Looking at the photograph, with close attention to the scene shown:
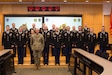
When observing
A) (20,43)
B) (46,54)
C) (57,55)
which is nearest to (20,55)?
(20,43)

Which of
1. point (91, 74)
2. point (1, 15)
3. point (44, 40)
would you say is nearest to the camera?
point (91, 74)

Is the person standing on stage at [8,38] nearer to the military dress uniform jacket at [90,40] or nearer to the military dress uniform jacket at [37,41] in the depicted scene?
the military dress uniform jacket at [37,41]

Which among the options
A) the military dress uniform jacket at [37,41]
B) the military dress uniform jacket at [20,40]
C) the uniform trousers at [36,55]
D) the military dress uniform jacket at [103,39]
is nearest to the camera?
the military dress uniform jacket at [37,41]

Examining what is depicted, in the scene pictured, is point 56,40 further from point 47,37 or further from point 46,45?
point 46,45

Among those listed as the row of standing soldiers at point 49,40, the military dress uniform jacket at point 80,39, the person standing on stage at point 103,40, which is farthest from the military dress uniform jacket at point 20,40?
the person standing on stage at point 103,40

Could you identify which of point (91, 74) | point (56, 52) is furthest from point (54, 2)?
point (91, 74)

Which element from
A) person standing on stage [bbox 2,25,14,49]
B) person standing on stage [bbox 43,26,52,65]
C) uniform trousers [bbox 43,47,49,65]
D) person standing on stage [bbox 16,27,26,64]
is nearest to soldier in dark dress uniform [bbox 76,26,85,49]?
person standing on stage [bbox 43,26,52,65]

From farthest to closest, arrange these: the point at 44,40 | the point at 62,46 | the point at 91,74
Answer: the point at 62,46, the point at 44,40, the point at 91,74

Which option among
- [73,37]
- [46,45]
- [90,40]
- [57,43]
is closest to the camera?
[46,45]

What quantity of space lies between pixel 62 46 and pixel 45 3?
390cm

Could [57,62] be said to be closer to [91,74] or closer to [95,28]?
[95,28]

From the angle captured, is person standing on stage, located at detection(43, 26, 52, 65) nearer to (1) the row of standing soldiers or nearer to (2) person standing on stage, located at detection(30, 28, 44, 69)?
(1) the row of standing soldiers

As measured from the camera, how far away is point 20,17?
15.7 m

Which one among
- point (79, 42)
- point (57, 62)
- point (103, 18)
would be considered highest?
point (103, 18)
